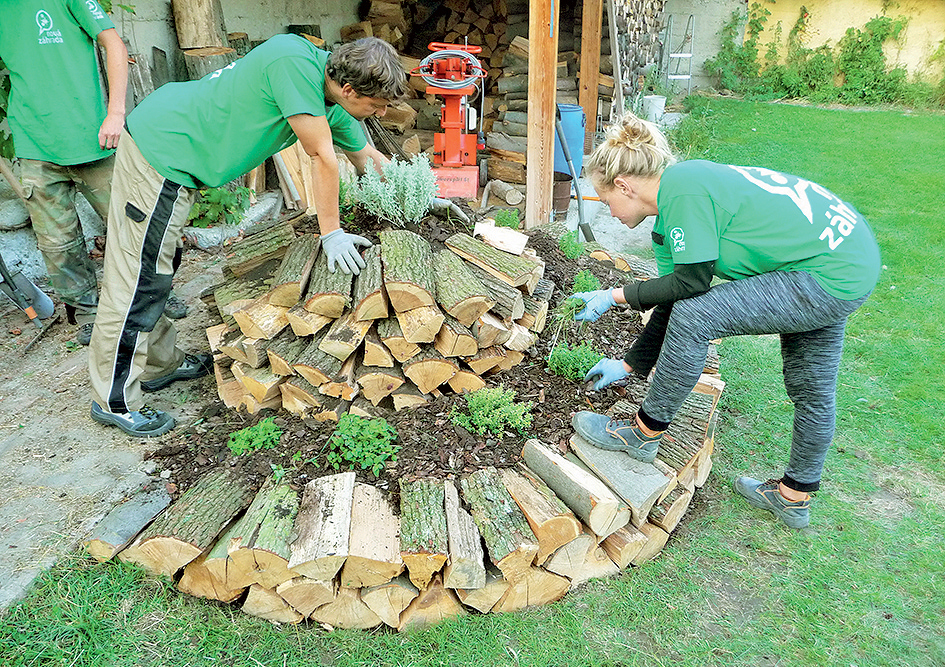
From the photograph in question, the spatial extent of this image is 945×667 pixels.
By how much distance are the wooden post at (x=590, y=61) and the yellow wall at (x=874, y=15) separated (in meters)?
5.84

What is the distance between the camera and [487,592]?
2.15m

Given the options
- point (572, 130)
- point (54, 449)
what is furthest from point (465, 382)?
point (572, 130)

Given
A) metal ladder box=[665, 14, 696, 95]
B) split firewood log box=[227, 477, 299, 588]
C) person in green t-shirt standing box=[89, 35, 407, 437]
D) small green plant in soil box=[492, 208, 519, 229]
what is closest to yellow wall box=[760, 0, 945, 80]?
metal ladder box=[665, 14, 696, 95]

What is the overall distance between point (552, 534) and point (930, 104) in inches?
459

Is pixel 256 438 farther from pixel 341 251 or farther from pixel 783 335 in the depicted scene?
pixel 783 335

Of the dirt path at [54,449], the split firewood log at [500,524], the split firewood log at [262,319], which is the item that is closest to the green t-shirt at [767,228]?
the split firewood log at [500,524]

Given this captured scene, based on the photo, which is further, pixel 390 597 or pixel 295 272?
pixel 295 272

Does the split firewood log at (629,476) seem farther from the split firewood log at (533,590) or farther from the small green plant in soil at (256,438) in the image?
the small green plant in soil at (256,438)

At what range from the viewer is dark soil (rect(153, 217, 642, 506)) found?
95.9 inches

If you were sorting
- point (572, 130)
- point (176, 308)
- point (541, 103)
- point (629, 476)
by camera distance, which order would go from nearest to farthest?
1. point (629, 476)
2. point (176, 308)
3. point (541, 103)
4. point (572, 130)

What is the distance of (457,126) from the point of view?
5.21 metres

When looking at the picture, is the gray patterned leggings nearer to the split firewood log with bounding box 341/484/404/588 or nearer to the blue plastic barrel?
the split firewood log with bounding box 341/484/404/588

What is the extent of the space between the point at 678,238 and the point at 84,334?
10.6 feet

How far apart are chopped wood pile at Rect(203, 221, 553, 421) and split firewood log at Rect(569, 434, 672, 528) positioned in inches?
23.1
